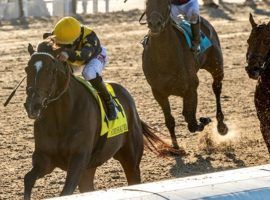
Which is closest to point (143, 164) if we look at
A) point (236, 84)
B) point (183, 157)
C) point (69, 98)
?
point (183, 157)

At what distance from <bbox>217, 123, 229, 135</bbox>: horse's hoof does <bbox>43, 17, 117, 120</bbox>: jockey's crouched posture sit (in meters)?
3.66

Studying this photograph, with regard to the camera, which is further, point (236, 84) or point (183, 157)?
point (236, 84)

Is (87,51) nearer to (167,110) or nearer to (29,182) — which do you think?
(29,182)

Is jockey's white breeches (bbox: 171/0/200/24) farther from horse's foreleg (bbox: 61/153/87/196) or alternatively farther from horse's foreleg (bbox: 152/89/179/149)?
horse's foreleg (bbox: 61/153/87/196)

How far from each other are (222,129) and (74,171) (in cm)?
455

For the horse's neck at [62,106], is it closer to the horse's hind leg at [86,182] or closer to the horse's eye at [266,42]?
the horse's hind leg at [86,182]

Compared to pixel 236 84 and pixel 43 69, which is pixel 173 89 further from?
pixel 236 84

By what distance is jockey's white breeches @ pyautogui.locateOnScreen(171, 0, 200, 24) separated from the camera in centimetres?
1109

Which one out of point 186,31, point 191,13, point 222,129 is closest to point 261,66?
point 186,31

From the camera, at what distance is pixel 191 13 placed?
11.1 m

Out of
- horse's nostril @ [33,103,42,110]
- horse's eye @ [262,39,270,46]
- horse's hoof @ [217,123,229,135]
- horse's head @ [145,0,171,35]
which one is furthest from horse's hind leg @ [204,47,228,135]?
horse's nostril @ [33,103,42,110]

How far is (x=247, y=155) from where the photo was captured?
10258 mm

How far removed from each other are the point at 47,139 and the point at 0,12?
17.4m

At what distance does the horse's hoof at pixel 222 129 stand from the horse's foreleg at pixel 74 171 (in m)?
4.30
